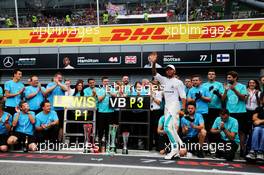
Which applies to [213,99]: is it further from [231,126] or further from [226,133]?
[226,133]

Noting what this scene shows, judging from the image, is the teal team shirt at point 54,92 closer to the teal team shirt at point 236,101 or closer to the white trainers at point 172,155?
the white trainers at point 172,155

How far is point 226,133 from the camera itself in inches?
253

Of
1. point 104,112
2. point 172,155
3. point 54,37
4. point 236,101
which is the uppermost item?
point 54,37

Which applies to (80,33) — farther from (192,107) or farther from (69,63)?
(192,107)

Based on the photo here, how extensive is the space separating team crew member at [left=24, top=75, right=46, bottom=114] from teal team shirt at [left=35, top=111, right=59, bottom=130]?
612 millimetres

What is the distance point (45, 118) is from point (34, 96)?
83 cm

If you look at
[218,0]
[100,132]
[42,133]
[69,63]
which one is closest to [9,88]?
[42,133]

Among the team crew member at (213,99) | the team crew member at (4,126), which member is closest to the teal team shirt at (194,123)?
the team crew member at (213,99)

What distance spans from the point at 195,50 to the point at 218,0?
2854 mm

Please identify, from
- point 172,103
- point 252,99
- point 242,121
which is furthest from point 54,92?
point 252,99

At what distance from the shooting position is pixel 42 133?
727 cm

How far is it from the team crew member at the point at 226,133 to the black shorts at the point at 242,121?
15.9 inches

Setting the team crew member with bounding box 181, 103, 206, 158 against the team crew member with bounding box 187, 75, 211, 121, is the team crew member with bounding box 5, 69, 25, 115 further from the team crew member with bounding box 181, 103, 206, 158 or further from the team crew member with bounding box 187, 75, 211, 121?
the team crew member with bounding box 187, 75, 211, 121

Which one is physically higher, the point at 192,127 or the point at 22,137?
the point at 192,127
